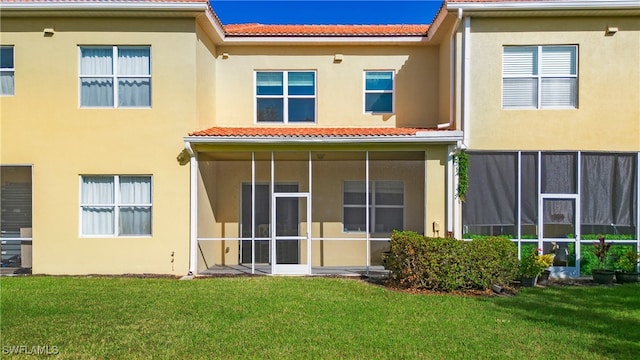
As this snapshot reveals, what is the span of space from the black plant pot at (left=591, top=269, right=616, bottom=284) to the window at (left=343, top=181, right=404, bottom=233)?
5184mm

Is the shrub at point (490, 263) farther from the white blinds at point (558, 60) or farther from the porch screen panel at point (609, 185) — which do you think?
the white blinds at point (558, 60)

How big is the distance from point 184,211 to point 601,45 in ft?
37.2

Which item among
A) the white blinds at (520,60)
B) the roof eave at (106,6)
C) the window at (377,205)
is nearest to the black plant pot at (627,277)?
the white blinds at (520,60)

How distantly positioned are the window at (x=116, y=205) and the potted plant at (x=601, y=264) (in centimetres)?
1107

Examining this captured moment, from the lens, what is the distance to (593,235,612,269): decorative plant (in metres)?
12.0

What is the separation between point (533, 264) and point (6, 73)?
1384 centimetres

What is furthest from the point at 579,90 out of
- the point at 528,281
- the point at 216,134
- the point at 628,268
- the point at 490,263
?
the point at 216,134

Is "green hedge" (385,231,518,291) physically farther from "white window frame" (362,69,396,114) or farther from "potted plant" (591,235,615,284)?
"white window frame" (362,69,396,114)

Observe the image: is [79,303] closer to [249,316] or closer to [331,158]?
[249,316]

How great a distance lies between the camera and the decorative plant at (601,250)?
12.0m

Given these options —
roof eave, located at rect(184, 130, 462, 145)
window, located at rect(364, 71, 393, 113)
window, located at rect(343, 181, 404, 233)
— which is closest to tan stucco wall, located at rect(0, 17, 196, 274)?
roof eave, located at rect(184, 130, 462, 145)

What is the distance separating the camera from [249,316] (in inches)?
327

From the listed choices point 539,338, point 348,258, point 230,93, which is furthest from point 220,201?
point 539,338

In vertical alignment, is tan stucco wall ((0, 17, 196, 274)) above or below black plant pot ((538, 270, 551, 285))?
above
